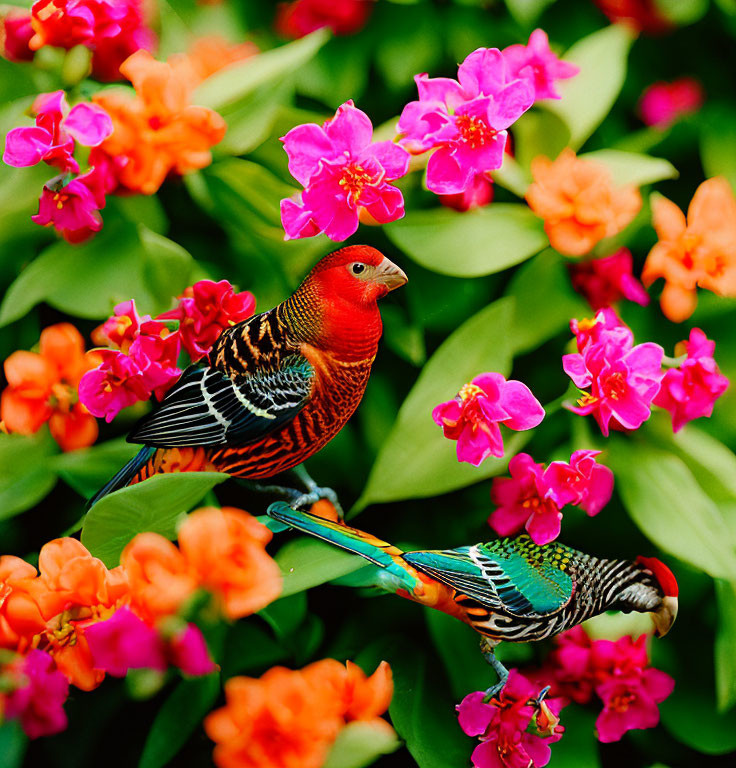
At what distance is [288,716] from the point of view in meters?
0.44

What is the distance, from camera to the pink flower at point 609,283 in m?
0.61

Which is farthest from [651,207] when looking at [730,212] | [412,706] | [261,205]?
[412,706]

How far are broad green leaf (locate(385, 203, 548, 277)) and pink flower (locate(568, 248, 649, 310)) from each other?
0.05m

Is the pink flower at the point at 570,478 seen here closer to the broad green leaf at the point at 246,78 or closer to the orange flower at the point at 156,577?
the orange flower at the point at 156,577

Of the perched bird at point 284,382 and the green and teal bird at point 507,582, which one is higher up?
the perched bird at point 284,382

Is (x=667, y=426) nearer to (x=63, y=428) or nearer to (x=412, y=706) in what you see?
(x=412, y=706)

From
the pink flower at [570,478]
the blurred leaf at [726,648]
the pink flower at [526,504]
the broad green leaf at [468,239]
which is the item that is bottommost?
the blurred leaf at [726,648]

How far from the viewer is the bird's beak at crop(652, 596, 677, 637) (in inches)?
21.4

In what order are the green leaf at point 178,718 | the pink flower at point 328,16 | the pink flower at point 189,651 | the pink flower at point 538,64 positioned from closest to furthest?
the pink flower at point 189,651, the green leaf at point 178,718, the pink flower at point 538,64, the pink flower at point 328,16

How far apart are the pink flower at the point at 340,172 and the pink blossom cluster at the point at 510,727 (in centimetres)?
30

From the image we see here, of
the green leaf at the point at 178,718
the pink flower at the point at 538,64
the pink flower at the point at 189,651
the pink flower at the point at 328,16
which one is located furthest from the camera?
the pink flower at the point at 328,16

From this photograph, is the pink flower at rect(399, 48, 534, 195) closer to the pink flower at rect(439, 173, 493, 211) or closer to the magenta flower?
the pink flower at rect(439, 173, 493, 211)

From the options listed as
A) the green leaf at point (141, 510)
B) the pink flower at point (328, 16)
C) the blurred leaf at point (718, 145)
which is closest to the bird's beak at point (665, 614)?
the green leaf at point (141, 510)

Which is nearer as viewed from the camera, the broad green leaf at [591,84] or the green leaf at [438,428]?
the green leaf at [438,428]
